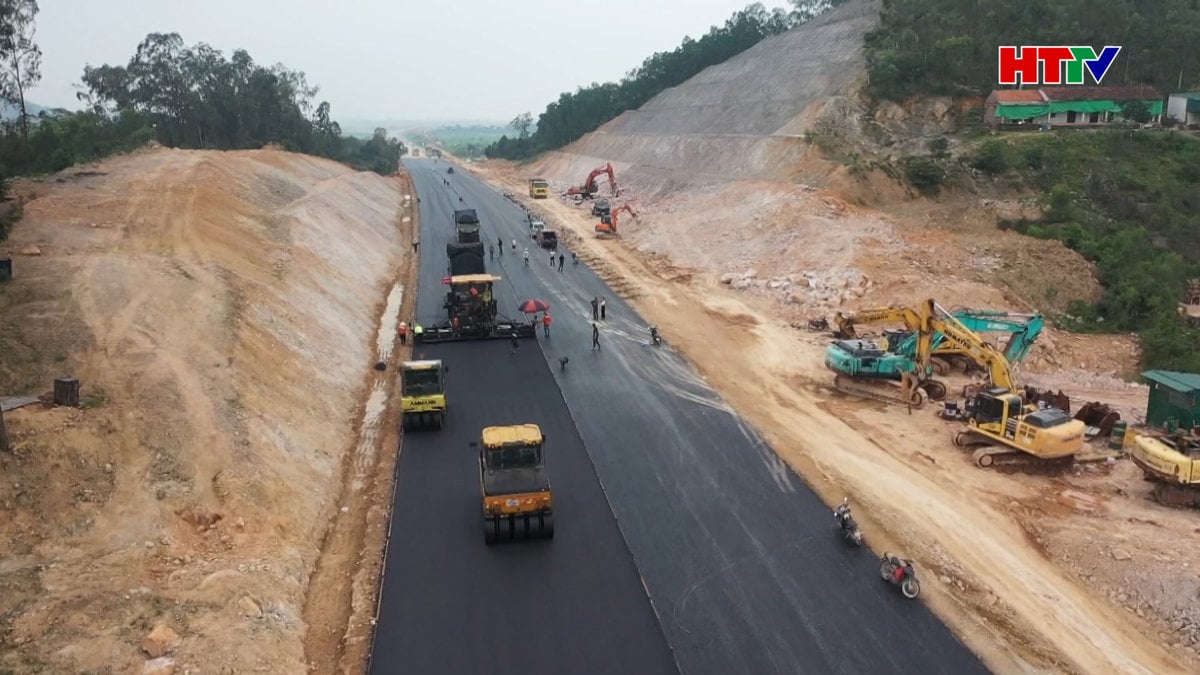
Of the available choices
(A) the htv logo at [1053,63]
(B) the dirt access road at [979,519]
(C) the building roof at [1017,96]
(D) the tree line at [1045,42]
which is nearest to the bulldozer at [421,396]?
(B) the dirt access road at [979,519]

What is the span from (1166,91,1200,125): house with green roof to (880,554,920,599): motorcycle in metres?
66.7

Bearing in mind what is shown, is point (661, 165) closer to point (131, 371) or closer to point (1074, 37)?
point (1074, 37)

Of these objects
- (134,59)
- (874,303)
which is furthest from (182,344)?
(134,59)

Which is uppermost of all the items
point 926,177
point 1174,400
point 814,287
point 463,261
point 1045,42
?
point 1045,42

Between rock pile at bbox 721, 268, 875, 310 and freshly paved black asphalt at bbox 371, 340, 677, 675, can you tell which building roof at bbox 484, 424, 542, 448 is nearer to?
freshly paved black asphalt at bbox 371, 340, 677, 675

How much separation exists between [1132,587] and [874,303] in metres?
23.4

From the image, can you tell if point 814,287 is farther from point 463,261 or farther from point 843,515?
point 843,515

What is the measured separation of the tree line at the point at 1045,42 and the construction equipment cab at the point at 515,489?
62.5m

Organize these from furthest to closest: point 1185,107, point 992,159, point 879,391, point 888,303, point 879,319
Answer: point 1185,107 → point 992,159 → point 888,303 → point 879,319 → point 879,391

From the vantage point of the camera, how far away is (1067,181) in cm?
5331

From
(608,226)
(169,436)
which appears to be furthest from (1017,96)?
(169,436)

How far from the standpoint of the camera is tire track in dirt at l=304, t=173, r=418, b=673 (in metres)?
15.6

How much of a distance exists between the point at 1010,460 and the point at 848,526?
8.01 m

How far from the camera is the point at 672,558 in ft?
61.0
